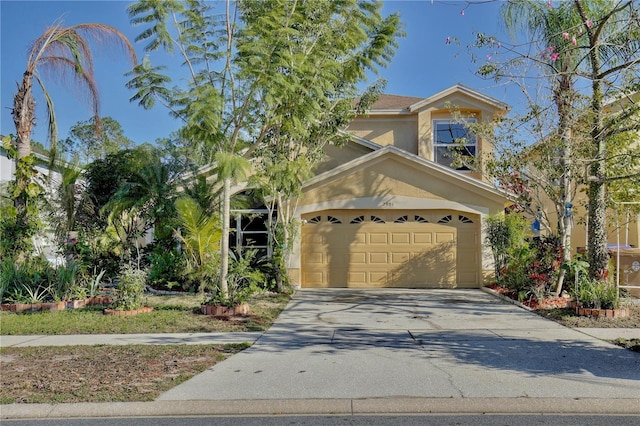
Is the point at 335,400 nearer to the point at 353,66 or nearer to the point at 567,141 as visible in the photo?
the point at 567,141

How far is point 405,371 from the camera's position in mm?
6414

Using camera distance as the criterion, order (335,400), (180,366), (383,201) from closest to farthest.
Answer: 1. (335,400)
2. (180,366)
3. (383,201)

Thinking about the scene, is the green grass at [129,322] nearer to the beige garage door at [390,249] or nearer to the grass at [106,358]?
the grass at [106,358]

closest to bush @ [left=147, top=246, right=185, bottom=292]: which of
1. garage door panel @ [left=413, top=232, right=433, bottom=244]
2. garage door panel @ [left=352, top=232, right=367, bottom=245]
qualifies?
garage door panel @ [left=352, top=232, right=367, bottom=245]

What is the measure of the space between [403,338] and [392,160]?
807cm

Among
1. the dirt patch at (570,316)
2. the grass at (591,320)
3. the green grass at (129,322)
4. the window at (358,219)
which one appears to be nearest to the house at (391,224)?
the window at (358,219)

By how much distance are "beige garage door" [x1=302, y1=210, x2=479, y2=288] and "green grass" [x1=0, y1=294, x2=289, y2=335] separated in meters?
4.53

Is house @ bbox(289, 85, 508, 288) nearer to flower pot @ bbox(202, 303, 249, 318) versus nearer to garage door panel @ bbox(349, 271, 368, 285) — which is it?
garage door panel @ bbox(349, 271, 368, 285)

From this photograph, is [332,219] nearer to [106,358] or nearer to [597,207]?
[597,207]

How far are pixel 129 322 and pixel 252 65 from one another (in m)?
5.59

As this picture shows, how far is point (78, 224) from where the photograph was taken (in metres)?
14.1

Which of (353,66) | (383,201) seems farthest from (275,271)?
(353,66)

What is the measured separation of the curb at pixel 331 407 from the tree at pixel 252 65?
17.3 feet

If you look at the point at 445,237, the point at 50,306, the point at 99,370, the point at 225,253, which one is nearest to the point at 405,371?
the point at 99,370
